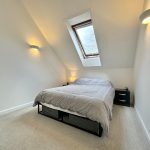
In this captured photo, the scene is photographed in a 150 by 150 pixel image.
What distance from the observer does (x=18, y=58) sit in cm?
313

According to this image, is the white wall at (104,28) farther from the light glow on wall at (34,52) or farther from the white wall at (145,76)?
the light glow on wall at (34,52)

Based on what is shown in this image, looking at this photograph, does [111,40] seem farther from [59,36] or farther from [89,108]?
[89,108]

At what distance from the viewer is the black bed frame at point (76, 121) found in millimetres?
1968

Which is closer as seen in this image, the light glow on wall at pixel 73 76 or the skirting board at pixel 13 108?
the skirting board at pixel 13 108

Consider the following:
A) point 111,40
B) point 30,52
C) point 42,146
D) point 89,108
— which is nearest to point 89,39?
point 111,40

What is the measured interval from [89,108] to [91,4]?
224 cm

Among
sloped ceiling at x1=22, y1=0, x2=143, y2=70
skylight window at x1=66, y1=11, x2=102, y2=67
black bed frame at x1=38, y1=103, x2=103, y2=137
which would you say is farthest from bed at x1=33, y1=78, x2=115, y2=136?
skylight window at x1=66, y1=11, x2=102, y2=67

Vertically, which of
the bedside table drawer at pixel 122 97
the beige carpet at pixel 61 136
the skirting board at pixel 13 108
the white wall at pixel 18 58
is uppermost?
the white wall at pixel 18 58

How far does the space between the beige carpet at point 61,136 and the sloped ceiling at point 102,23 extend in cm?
186

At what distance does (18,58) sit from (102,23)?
2.45 m

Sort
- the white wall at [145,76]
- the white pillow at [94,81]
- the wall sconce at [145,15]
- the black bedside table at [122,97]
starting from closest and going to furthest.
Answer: the wall sconce at [145,15] < the white wall at [145,76] < the black bedside table at [122,97] < the white pillow at [94,81]

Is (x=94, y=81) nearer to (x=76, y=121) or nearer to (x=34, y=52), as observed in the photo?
(x=76, y=121)

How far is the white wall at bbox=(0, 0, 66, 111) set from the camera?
281cm

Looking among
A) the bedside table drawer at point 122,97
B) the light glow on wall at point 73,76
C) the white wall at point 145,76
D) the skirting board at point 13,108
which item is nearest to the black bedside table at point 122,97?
the bedside table drawer at point 122,97
